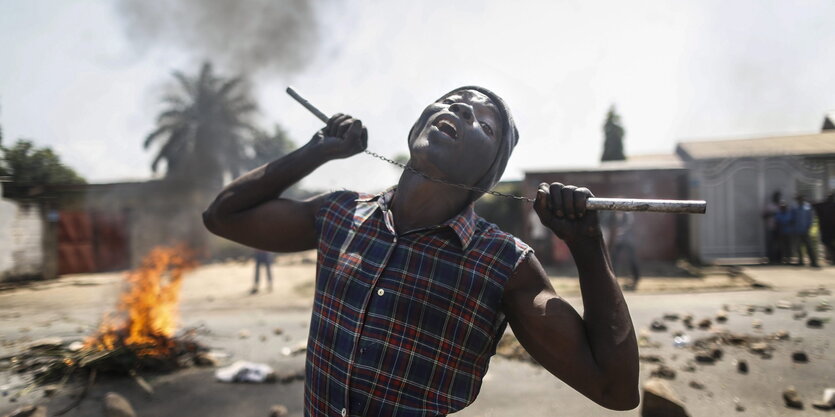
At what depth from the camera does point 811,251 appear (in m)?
11.6

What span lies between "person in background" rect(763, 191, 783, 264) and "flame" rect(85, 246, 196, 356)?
14.3 m

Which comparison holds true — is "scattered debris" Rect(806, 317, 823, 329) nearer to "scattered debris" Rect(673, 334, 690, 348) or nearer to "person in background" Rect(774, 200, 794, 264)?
"scattered debris" Rect(673, 334, 690, 348)

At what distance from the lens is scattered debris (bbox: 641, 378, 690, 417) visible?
3.83 metres

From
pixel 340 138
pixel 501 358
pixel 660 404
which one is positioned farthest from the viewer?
pixel 501 358

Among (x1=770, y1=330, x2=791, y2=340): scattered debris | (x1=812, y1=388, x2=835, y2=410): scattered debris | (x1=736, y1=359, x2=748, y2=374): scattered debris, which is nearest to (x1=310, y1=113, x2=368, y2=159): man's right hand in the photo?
(x1=812, y1=388, x2=835, y2=410): scattered debris

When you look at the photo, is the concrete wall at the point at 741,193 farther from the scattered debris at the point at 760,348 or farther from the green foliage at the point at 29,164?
the green foliage at the point at 29,164

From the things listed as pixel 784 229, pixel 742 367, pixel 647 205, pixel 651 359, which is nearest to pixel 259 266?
pixel 651 359

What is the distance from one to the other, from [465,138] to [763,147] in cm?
1721

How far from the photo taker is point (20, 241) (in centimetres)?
1228

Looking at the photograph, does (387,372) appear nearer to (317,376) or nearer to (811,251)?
(317,376)

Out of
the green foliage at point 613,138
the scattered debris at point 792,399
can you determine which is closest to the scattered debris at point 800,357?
the scattered debris at point 792,399

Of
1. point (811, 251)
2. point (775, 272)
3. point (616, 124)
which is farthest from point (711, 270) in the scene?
point (616, 124)

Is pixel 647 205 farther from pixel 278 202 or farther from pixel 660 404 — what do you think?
pixel 660 404

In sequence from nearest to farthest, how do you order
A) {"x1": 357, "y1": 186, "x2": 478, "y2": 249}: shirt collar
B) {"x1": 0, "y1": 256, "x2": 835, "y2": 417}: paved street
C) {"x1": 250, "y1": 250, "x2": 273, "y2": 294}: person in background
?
1. {"x1": 357, "y1": 186, "x2": 478, "y2": 249}: shirt collar
2. {"x1": 0, "y1": 256, "x2": 835, "y2": 417}: paved street
3. {"x1": 250, "y1": 250, "x2": 273, "y2": 294}: person in background
